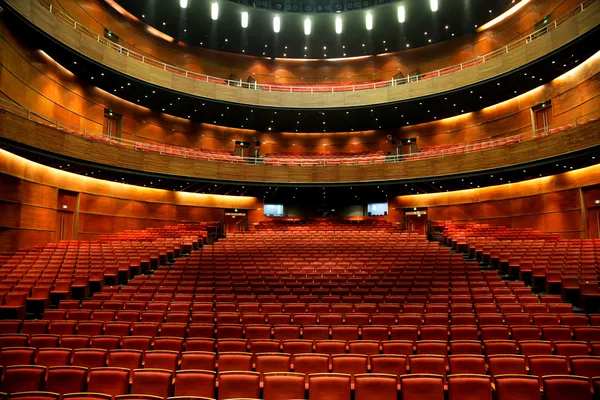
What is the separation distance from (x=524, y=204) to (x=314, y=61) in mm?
Result: 11849

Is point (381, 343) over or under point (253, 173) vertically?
under

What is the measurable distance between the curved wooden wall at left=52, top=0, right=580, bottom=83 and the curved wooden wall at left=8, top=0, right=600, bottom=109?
2.37 m

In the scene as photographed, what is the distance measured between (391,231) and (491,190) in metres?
4.74

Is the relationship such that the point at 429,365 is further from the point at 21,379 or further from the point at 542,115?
the point at 542,115

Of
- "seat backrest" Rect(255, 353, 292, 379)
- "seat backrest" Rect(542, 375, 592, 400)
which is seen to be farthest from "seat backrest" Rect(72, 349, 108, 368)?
"seat backrest" Rect(542, 375, 592, 400)

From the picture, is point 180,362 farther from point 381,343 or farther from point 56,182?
point 56,182

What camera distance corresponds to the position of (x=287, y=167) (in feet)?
52.3

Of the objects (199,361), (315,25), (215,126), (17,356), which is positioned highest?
(315,25)

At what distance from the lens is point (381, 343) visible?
4410 mm

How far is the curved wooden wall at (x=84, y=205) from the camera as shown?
1050cm

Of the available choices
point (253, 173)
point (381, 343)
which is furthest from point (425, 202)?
point (381, 343)

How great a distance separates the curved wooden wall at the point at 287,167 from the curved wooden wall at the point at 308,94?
108 inches

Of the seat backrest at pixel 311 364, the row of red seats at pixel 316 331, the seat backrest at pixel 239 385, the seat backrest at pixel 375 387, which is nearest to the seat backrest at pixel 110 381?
the seat backrest at pixel 239 385

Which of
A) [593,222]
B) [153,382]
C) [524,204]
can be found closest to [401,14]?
[524,204]
